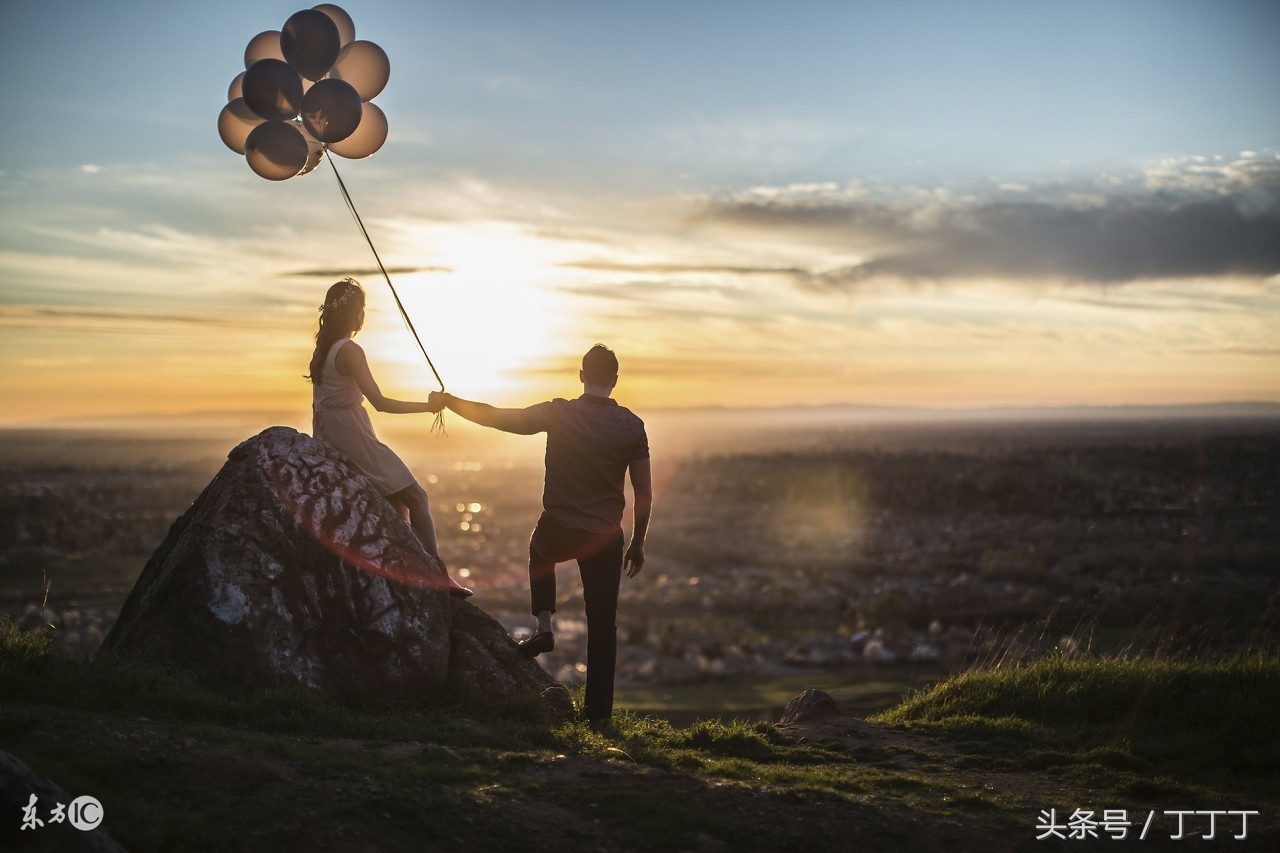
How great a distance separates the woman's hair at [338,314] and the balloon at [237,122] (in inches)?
70.8

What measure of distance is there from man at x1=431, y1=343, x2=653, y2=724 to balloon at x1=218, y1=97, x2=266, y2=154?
12.3 ft

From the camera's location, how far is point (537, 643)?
8781 millimetres

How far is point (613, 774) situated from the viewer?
6.77 meters

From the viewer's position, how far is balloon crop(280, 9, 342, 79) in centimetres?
901

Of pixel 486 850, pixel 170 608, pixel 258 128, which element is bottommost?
pixel 486 850

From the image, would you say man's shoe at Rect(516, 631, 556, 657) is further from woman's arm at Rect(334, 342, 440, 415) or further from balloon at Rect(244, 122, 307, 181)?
balloon at Rect(244, 122, 307, 181)

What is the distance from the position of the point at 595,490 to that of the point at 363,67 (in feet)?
15.1

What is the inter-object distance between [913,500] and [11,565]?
7801 centimetres

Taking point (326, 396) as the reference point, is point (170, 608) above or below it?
below

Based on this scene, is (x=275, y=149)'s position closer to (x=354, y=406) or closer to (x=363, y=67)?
(x=363, y=67)

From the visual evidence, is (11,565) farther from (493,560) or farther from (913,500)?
(913,500)

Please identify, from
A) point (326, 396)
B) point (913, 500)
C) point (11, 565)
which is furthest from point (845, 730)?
point (913, 500)

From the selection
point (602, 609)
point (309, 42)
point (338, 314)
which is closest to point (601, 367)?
point (602, 609)

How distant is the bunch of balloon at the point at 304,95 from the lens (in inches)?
353
